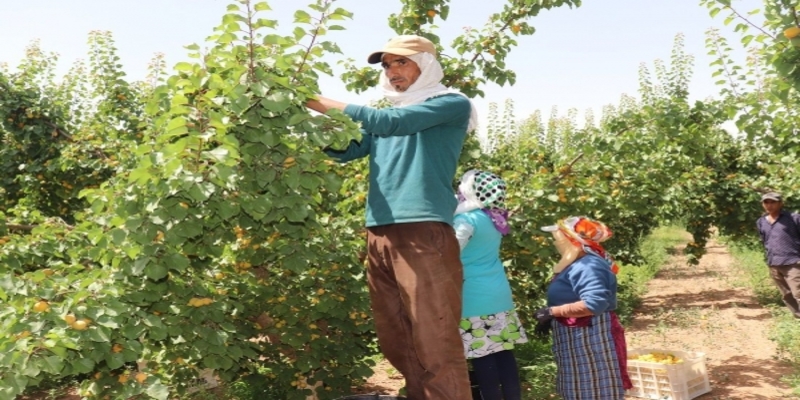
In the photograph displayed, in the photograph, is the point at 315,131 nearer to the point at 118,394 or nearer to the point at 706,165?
the point at 118,394

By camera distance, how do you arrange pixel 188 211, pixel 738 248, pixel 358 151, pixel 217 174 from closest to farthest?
1. pixel 217 174
2. pixel 188 211
3. pixel 358 151
4. pixel 738 248

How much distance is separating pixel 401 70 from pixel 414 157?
0.43 meters

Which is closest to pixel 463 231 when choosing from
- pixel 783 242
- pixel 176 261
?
pixel 176 261

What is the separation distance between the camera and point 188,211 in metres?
2.44

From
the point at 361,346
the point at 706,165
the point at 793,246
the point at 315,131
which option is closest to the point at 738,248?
the point at 706,165

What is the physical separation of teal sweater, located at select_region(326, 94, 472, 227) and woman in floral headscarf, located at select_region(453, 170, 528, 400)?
28.1 inches

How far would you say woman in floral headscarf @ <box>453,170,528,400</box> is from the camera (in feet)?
11.4

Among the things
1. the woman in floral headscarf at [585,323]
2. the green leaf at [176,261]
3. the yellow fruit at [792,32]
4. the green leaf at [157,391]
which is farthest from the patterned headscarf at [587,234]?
the green leaf at [157,391]

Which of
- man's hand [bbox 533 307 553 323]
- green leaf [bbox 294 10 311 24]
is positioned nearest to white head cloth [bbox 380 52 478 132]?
green leaf [bbox 294 10 311 24]

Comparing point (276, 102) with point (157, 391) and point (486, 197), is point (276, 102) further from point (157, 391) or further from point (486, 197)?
point (486, 197)

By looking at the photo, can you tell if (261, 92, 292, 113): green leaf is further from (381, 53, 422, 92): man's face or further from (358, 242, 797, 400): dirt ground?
(358, 242, 797, 400): dirt ground

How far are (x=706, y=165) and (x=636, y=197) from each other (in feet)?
19.2

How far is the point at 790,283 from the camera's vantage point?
8070 millimetres

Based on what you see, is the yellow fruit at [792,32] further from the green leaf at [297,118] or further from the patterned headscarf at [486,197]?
the green leaf at [297,118]
